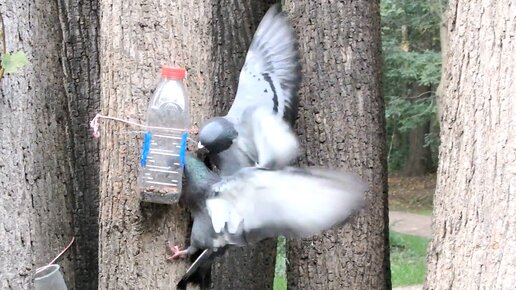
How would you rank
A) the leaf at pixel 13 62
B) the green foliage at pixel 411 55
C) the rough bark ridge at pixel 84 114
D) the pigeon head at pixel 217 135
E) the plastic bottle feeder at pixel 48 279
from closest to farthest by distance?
the pigeon head at pixel 217 135 → the leaf at pixel 13 62 → the plastic bottle feeder at pixel 48 279 → the rough bark ridge at pixel 84 114 → the green foliage at pixel 411 55

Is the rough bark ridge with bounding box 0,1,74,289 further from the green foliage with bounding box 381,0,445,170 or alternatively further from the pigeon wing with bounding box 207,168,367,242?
the green foliage with bounding box 381,0,445,170

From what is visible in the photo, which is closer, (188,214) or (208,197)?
(208,197)

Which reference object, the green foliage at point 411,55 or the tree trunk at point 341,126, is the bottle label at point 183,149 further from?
the green foliage at point 411,55

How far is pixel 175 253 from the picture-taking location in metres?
2.71

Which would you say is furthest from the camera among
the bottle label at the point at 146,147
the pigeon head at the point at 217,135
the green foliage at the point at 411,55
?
the green foliage at the point at 411,55

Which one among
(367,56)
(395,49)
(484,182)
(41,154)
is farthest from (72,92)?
(395,49)

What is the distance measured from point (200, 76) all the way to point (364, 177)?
1.44 metres

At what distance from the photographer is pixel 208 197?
251 centimetres

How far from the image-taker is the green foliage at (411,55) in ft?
38.5

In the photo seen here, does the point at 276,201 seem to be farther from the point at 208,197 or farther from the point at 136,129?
the point at 136,129

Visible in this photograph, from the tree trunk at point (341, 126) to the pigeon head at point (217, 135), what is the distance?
1449 millimetres

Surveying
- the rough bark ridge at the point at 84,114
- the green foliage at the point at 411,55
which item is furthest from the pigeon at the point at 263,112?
the green foliage at the point at 411,55

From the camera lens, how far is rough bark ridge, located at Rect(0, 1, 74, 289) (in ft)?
11.0

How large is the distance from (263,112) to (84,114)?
2103 mm
